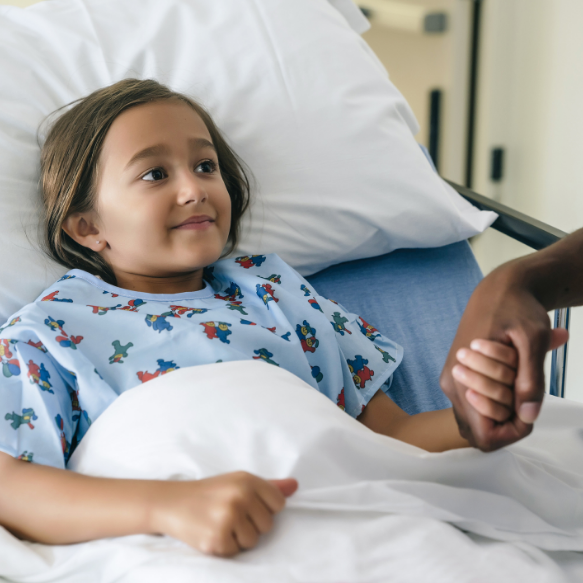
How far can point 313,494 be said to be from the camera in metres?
0.57

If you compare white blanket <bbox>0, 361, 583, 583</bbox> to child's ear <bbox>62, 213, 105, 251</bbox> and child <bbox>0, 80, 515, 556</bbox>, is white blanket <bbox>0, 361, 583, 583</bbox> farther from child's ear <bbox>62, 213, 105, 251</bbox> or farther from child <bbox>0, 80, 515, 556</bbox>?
child's ear <bbox>62, 213, 105, 251</bbox>

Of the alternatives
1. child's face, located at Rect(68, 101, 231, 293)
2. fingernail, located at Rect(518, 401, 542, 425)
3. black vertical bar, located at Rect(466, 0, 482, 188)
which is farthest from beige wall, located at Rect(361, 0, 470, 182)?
fingernail, located at Rect(518, 401, 542, 425)

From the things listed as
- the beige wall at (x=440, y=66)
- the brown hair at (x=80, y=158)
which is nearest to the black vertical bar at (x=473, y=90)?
the beige wall at (x=440, y=66)

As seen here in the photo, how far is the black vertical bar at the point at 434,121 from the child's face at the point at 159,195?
5.70ft

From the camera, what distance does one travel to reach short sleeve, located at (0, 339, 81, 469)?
0.69 meters

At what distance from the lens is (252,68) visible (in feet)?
3.58

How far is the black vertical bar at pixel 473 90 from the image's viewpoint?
2371 mm

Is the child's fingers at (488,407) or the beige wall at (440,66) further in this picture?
the beige wall at (440,66)

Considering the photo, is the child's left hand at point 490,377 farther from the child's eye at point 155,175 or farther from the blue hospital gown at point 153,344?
the child's eye at point 155,175

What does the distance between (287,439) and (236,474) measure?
6 cm

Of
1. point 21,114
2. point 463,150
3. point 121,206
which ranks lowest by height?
point 463,150

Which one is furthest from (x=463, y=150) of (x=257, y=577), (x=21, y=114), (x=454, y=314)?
(x=257, y=577)

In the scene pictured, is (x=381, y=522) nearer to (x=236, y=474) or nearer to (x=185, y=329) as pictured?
(x=236, y=474)

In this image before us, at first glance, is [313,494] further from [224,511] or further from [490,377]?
[490,377]
